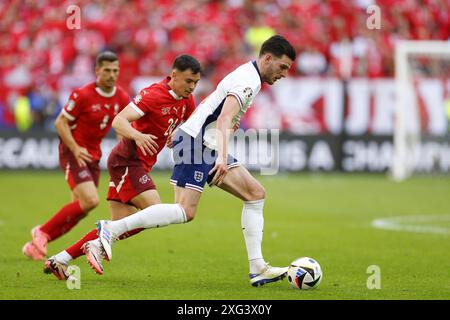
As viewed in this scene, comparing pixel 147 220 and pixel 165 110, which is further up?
pixel 165 110

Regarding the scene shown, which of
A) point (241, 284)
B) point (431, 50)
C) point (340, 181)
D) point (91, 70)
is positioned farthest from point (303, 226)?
point (91, 70)

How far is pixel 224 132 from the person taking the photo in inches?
291

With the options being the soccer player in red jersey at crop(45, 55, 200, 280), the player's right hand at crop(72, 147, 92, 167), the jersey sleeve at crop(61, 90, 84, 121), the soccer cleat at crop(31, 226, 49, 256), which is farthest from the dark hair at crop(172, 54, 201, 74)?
the soccer cleat at crop(31, 226, 49, 256)

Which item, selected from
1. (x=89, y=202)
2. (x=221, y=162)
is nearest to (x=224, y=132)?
(x=221, y=162)

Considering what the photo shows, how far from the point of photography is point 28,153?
23.0 metres

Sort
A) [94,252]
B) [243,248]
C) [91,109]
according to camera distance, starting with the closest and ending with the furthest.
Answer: [94,252] → [91,109] → [243,248]

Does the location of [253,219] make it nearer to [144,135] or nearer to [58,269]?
[144,135]

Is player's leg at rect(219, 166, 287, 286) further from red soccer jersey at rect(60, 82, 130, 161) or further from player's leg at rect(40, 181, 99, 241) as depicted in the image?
red soccer jersey at rect(60, 82, 130, 161)

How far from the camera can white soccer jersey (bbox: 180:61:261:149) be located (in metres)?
7.59

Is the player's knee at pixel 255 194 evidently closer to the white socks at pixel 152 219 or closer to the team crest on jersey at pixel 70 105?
A: the white socks at pixel 152 219

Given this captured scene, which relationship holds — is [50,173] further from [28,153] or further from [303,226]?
[303,226]

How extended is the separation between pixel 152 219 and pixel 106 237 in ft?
1.41

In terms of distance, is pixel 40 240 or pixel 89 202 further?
pixel 89 202

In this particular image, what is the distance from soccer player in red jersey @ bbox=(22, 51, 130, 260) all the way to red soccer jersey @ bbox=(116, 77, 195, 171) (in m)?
1.44
